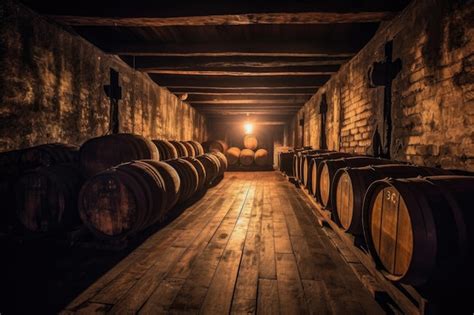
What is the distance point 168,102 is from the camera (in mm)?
9633

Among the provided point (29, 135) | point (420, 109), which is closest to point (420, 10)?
point (420, 109)

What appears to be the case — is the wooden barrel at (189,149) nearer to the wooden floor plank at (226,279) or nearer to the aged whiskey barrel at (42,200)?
the wooden floor plank at (226,279)

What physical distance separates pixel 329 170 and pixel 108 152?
342cm

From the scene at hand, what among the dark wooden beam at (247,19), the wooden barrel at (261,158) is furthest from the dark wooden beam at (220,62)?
the wooden barrel at (261,158)

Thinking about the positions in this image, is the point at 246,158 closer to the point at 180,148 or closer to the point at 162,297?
the point at 180,148

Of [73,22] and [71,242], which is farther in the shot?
[73,22]

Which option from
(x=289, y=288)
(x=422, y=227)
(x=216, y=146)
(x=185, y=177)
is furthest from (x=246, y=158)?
(x=422, y=227)

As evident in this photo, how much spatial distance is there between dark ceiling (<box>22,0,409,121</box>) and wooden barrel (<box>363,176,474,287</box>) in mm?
3069

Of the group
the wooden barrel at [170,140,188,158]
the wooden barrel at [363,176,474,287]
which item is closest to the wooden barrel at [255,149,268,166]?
the wooden barrel at [170,140,188,158]

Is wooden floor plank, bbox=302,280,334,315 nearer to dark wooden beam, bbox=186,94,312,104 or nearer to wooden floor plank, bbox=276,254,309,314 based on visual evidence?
wooden floor plank, bbox=276,254,309,314

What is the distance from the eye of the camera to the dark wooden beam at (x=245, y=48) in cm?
514

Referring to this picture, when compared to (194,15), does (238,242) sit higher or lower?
lower

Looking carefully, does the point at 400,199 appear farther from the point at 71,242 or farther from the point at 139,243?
the point at 71,242

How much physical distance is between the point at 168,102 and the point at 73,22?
217 inches
